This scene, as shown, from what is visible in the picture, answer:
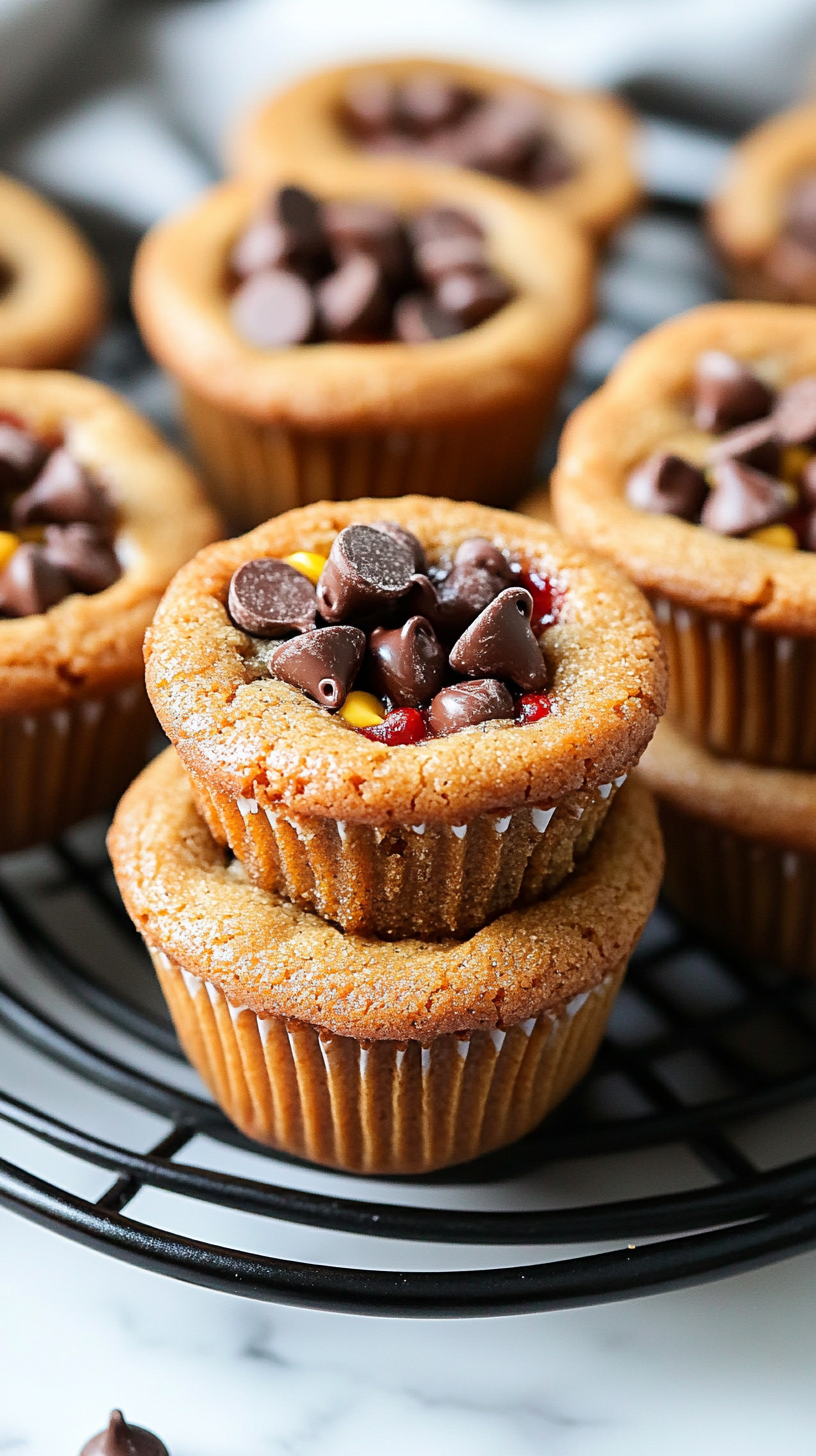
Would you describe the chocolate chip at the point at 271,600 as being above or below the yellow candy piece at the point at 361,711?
above

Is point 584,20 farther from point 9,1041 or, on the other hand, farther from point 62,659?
point 9,1041

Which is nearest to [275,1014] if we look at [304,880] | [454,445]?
[304,880]

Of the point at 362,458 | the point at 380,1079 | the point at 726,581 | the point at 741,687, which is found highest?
the point at 726,581

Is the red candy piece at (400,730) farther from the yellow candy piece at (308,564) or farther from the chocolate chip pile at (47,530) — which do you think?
the chocolate chip pile at (47,530)

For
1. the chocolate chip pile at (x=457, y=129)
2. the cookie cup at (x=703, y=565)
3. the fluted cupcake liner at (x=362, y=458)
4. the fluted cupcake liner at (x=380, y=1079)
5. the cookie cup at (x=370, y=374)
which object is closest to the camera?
the fluted cupcake liner at (x=380, y=1079)

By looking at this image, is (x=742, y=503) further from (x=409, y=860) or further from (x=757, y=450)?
(x=409, y=860)

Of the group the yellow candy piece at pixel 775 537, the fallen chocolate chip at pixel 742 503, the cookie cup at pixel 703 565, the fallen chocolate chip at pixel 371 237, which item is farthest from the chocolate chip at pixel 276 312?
the yellow candy piece at pixel 775 537

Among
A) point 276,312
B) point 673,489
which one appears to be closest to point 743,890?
point 673,489
